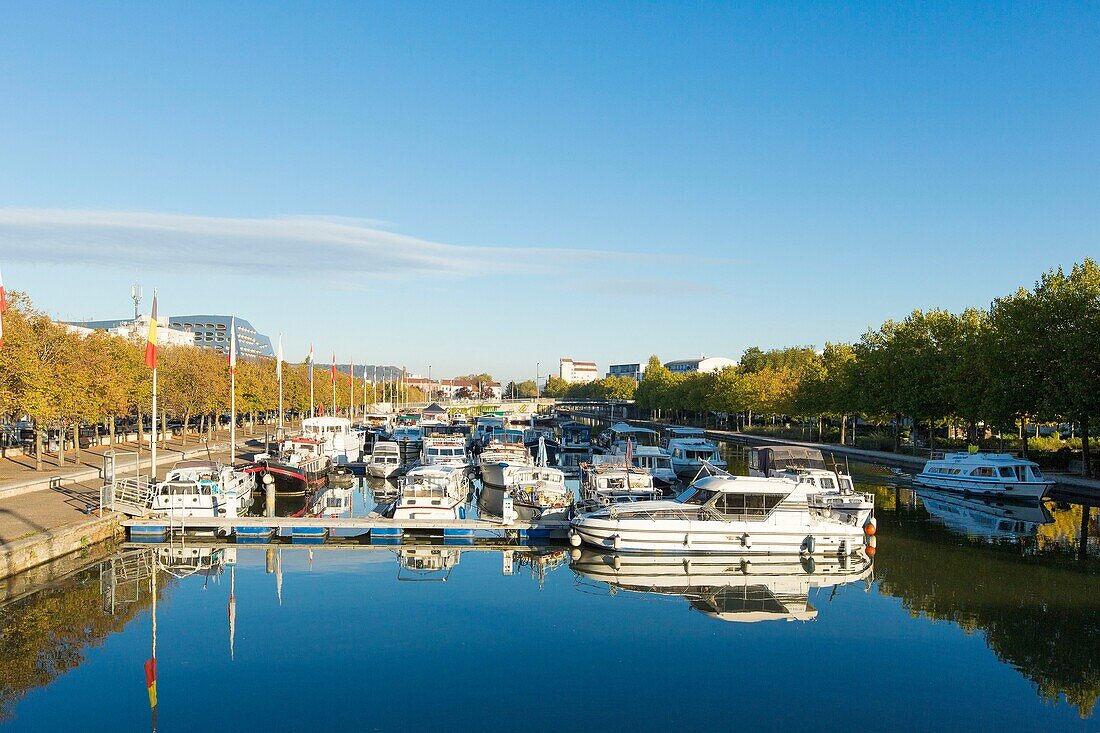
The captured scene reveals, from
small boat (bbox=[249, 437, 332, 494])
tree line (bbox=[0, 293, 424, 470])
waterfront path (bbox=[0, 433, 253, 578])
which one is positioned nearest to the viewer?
waterfront path (bbox=[0, 433, 253, 578])

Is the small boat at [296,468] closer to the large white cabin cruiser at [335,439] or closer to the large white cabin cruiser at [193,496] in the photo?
the large white cabin cruiser at [335,439]

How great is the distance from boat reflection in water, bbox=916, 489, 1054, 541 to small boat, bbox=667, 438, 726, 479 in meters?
13.4

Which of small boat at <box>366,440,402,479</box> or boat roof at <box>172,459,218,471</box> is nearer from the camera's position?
boat roof at <box>172,459,218,471</box>

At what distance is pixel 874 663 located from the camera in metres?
20.6

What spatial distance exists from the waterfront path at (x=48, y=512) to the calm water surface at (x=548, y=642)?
1672 mm

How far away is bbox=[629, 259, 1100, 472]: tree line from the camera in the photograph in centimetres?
5291

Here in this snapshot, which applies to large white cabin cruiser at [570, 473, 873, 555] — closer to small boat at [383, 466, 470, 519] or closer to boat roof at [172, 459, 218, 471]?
small boat at [383, 466, 470, 519]

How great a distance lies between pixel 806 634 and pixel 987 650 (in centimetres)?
448

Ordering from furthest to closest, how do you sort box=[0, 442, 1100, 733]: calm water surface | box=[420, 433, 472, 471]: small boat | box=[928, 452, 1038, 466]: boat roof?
box=[420, 433, 472, 471]: small boat < box=[928, 452, 1038, 466]: boat roof < box=[0, 442, 1100, 733]: calm water surface

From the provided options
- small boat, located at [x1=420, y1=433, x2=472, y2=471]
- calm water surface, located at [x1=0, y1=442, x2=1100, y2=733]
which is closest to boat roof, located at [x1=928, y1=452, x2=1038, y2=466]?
calm water surface, located at [x1=0, y1=442, x2=1100, y2=733]

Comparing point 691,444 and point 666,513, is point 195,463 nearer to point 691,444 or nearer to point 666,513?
point 691,444

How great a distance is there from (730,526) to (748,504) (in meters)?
1.22

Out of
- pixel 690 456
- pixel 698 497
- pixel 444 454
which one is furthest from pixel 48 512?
pixel 690 456

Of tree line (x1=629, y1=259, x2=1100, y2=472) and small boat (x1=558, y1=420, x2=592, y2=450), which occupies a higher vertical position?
→ tree line (x1=629, y1=259, x2=1100, y2=472)
